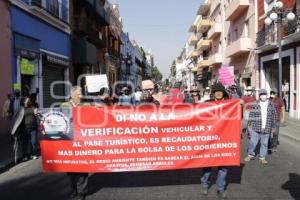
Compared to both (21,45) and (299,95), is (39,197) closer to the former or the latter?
(21,45)

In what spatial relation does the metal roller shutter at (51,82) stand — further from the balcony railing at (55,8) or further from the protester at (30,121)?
the protester at (30,121)

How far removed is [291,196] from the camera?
7074mm

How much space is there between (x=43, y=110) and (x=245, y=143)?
7942 millimetres

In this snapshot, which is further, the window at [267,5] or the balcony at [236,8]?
the balcony at [236,8]

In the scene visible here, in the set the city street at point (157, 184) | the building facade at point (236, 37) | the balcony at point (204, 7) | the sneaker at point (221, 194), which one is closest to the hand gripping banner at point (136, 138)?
the sneaker at point (221, 194)

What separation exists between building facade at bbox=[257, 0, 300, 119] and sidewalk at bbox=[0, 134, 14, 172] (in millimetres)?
11175

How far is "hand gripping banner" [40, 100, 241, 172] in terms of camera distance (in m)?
6.98

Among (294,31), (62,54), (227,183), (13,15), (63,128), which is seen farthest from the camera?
(62,54)

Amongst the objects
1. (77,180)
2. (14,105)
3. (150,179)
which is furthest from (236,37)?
(77,180)

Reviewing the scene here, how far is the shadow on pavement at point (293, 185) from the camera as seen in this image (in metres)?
7.19

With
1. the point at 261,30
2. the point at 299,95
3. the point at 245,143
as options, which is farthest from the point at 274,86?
the point at 245,143

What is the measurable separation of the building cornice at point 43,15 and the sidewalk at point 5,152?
506cm

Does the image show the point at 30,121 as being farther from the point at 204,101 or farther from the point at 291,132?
the point at 291,132

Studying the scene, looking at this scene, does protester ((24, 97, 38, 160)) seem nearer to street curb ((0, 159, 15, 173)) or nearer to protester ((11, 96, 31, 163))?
protester ((11, 96, 31, 163))
